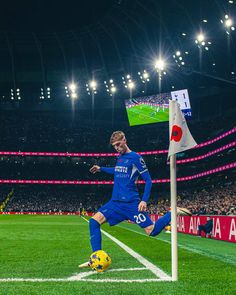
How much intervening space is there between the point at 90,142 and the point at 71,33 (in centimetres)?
2183

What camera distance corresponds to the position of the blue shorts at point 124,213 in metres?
7.10

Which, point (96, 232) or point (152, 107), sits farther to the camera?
point (152, 107)

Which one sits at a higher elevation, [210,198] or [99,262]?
[99,262]

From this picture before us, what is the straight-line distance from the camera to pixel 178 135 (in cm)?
543

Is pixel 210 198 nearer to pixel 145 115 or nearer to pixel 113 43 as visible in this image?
pixel 145 115

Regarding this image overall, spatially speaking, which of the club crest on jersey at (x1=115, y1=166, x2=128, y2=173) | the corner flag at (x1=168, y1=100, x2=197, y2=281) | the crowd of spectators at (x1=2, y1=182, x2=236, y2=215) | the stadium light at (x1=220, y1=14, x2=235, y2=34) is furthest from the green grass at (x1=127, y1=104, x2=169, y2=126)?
the corner flag at (x1=168, y1=100, x2=197, y2=281)

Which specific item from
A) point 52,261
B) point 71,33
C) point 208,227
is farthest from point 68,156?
point 52,261

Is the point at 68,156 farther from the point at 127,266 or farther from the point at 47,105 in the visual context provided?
the point at 127,266

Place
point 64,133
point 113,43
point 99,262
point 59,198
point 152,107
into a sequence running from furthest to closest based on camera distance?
point 64,133 → point 59,198 → point 113,43 → point 152,107 → point 99,262

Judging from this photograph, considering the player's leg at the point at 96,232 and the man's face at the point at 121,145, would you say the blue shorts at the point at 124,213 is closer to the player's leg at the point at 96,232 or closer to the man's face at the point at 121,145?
the player's leg at the point at 96,232

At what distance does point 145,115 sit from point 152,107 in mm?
1630

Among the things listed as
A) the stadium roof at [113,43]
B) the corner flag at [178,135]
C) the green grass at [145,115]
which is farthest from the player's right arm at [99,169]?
the green grass at [145,115]

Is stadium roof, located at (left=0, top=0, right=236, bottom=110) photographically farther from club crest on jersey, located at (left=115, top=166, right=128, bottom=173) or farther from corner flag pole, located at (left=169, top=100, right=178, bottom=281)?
corner flag pole, located at (left=169, top=100, right=178, bottom=281)

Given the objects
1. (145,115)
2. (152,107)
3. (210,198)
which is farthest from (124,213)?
(145,115)
